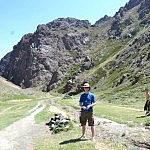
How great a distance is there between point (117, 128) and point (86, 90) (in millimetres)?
8704

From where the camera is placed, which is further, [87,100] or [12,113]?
[12,113]

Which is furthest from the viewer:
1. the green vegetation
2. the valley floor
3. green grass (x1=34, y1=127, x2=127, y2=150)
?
the green vegetation

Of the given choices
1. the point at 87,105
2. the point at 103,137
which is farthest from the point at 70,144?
the point at 103,137

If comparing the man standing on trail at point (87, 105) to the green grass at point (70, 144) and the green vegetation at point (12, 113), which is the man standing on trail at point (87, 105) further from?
the green vegetation at point (12, 113)

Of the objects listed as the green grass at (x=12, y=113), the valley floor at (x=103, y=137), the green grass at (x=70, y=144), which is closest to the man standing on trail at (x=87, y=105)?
the green grass at (x=70, y=144)

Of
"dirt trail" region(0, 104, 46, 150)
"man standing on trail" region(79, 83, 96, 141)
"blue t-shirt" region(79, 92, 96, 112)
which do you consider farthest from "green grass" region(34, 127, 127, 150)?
"blue t-shirt" region(79, 92, 96, 112)

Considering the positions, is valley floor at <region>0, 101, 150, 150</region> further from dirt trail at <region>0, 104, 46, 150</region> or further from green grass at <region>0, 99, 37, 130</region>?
green grass at <region>0, 99, 37, 130</region>

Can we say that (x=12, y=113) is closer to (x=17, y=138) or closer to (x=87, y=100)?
(x=17, y=138)

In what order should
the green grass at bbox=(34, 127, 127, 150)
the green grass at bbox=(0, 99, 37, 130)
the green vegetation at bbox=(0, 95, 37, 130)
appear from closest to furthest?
1. the green grass at bbox=(34, 127, 127, 150)
2. the green grass at bbox=(0, 99, 37, 130)
3. the green vegetation at bbox=(0, 95, 37, 130)

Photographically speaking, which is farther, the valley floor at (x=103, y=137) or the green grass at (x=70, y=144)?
the valley floor at (x=103, y=137)

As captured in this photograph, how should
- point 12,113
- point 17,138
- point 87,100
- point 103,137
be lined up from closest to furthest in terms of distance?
point 87,100 → point 103,137 → point 17,138 → point 12,113

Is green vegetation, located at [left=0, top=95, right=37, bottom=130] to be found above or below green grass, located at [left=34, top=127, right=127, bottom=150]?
above

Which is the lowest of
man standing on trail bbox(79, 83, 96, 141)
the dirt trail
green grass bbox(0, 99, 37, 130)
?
the dirt trail

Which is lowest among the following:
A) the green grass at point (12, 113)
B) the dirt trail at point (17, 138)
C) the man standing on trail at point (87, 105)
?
the dirt trail at point (17, 138)
